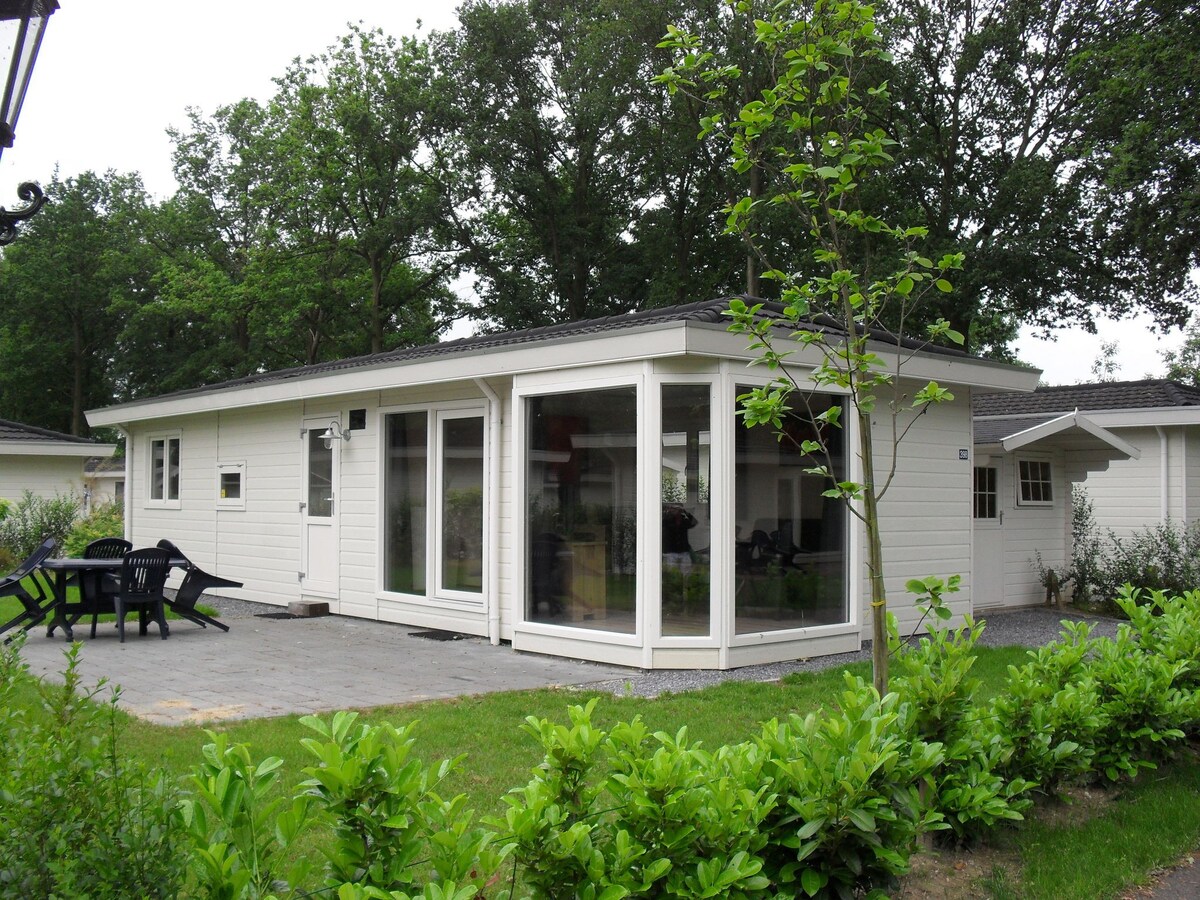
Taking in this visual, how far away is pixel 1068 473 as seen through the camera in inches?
512

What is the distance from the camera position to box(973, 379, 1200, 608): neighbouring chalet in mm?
11953

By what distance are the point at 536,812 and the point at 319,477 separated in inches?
398

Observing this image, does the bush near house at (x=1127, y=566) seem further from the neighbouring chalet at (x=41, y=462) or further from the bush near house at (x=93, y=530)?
the neighbouring chalet at (x=41, y=462)

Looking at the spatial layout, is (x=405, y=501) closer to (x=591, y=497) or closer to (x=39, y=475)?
(x=591, y=497)

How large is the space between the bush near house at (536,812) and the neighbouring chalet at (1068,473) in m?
8.75

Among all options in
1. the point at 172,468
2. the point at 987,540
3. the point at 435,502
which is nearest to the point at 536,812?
the point at 435,502

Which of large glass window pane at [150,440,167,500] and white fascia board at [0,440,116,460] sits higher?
white fascia board at [0,440,116,460]

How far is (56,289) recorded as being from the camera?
36.5 m

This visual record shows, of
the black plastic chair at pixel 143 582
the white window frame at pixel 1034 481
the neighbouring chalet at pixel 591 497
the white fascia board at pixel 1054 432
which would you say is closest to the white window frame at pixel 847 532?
the neighbouring chalet at pixel 591 497

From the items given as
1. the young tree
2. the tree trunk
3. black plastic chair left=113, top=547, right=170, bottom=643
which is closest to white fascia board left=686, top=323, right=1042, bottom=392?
the young tree

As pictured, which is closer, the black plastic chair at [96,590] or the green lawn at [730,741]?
the green lawn at [730,741]

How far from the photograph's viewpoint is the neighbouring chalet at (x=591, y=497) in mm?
7918

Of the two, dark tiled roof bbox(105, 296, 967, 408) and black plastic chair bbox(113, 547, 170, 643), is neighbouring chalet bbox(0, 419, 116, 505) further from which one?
black plastic chair bbox(113, 547, 170, 643)

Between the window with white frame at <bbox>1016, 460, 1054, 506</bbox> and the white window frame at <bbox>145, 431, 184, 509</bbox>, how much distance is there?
36.6ft
